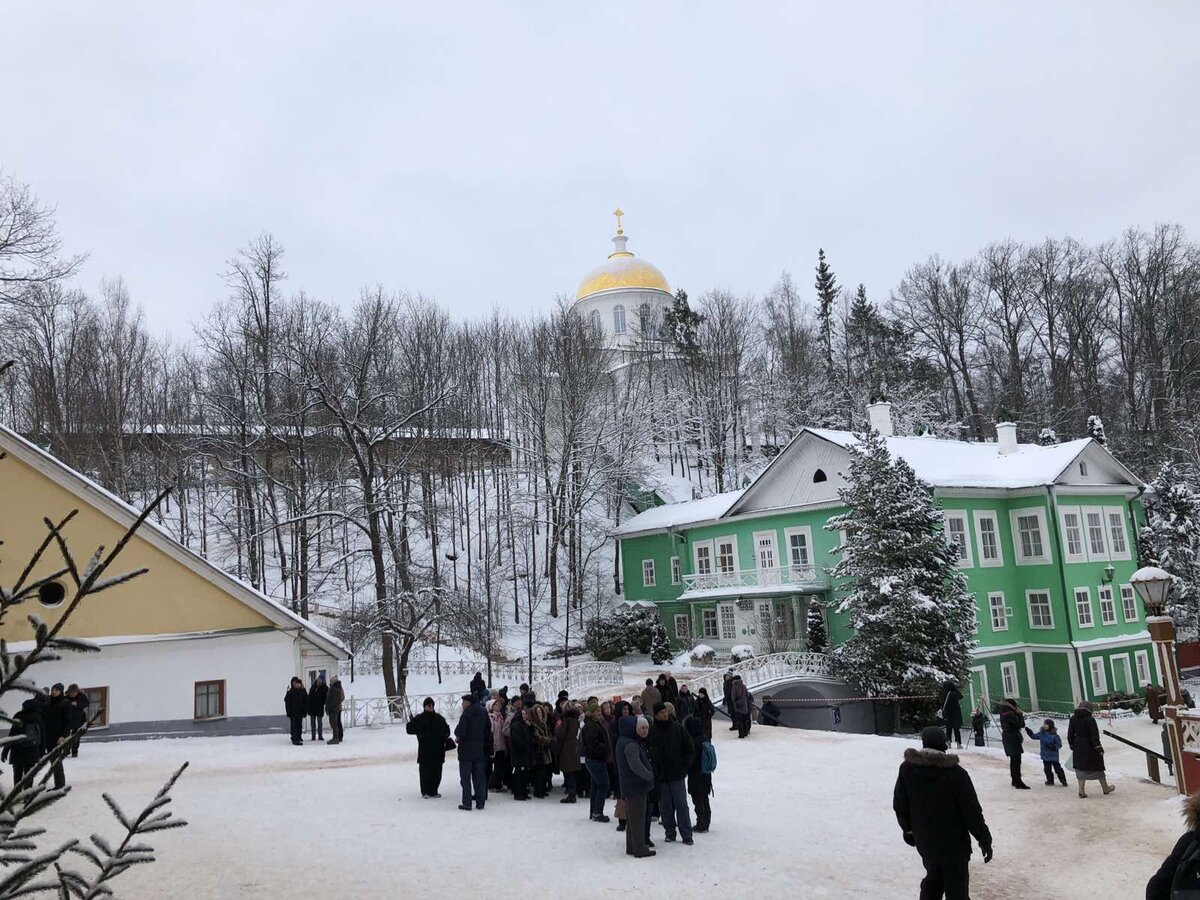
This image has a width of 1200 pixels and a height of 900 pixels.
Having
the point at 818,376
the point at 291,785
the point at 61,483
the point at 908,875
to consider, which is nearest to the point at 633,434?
the point at 818,376

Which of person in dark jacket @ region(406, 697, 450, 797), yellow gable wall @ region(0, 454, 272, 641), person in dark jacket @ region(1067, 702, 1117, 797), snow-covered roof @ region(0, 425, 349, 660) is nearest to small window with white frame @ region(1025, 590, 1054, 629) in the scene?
person in dark jacket @ region(1067, 702, 1117, 797)

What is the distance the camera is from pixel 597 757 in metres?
11.1

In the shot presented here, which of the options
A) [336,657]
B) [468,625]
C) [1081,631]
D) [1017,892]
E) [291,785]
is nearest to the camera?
[1017,892]

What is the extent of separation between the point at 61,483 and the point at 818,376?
46.3 metres

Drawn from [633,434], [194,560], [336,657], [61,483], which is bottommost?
[336,657]

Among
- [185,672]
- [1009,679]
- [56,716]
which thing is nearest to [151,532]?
[185,672]

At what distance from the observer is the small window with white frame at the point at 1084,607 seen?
32781 mm

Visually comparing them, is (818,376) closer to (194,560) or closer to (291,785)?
(194,560)

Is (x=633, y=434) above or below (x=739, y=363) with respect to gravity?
below

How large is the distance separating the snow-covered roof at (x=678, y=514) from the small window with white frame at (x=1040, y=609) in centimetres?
1215

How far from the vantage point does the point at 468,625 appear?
28.8 m

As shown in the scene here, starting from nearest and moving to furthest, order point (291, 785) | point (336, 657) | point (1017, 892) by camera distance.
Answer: point (1017, 892), point (291, 785), point (336, 657)

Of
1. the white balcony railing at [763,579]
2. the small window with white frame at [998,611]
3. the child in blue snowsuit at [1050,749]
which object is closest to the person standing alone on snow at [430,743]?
the child in blue snowsuit at [1050,749]

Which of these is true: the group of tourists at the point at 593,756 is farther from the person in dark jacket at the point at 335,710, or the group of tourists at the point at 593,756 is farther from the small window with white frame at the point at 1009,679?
the small window with white frame at the point at 1009,679
